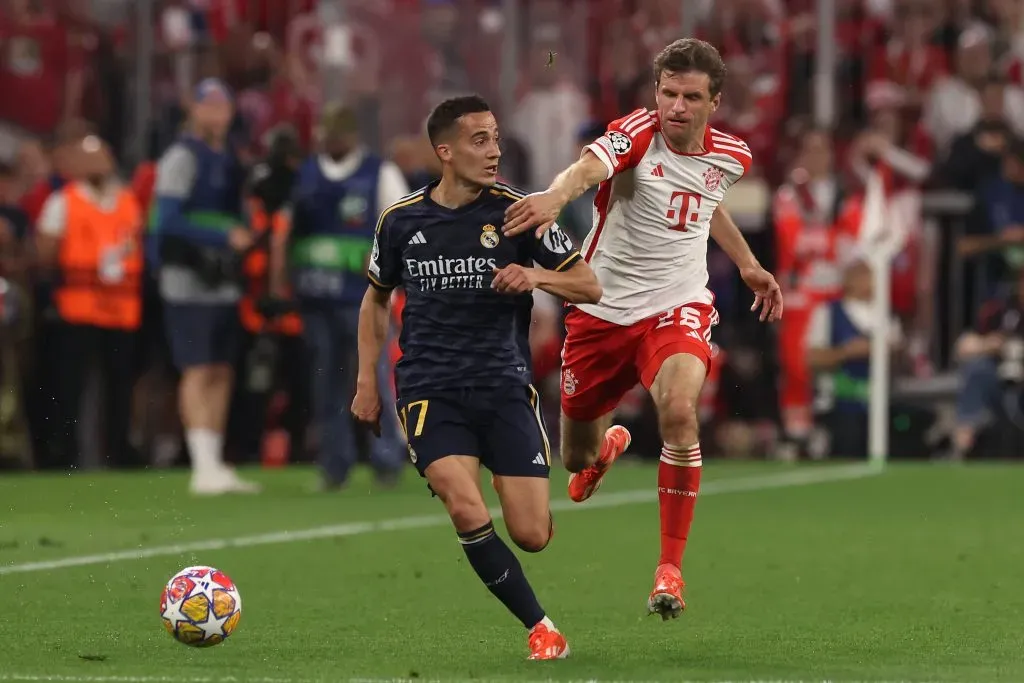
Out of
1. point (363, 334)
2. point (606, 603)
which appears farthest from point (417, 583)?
point (363, 334)

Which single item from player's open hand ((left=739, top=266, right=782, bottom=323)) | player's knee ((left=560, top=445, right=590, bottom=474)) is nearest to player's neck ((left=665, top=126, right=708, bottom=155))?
player's open hand ((left=739, top=266, right=782, bottom=323))

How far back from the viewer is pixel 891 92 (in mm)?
18875

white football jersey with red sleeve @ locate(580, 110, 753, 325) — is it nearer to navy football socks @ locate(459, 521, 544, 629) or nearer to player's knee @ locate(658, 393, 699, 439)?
player's knee @ locate(658, 393, 699, 439)

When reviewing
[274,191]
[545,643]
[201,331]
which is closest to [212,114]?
[274,191]

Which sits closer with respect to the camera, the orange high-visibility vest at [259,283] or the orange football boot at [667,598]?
the orange football boot at [667,598]

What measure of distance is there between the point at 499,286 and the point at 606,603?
2209mm

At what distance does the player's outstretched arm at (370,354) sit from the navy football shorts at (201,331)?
271 inches

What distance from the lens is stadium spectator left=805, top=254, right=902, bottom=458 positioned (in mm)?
17625

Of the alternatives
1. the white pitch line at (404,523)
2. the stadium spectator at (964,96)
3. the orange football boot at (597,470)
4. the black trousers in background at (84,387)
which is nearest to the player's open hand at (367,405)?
the orange football boot at (597,470)

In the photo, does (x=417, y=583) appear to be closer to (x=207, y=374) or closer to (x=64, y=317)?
(x=207, y=374)

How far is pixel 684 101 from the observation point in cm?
841

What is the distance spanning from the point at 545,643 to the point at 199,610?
3.80 ft

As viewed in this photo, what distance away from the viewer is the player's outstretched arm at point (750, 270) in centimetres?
878

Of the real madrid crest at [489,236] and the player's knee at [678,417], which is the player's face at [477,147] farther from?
the player's knee at [678,417]
